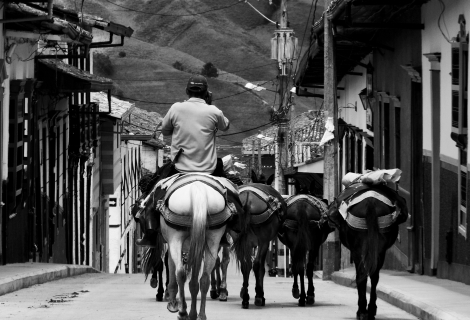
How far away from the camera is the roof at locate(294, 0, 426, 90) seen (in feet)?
74.2

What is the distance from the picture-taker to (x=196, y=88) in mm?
13508

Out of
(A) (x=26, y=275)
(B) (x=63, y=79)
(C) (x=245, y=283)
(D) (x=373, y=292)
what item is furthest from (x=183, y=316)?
(B) (x=63, y=79)

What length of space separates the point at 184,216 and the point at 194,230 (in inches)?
10.0

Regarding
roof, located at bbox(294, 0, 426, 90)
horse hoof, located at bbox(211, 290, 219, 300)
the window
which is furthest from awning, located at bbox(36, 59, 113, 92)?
horse hoof, located at bbox(211, 290, 219, 300)

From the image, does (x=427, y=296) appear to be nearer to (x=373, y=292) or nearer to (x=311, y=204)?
(x=311, y=204)

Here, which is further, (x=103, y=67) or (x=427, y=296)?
(x=103, y=67)

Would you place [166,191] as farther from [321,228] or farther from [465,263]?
[465,263]

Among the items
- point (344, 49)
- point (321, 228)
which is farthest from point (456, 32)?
point (344, 49)

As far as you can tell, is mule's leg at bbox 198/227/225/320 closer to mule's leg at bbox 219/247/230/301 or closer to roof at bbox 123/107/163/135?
mule's leg at bbox 219/247/230/301

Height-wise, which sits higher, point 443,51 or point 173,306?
point 443,51

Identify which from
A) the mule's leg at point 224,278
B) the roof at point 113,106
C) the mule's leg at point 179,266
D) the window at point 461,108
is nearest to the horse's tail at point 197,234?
the mule's leg at point 179,266

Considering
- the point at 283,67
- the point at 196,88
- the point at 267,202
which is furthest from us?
the point at 283,67

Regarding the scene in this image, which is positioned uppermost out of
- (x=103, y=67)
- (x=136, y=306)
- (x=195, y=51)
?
(x=195, y=51)

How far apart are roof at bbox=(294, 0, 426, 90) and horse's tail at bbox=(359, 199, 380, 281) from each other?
335 inches
